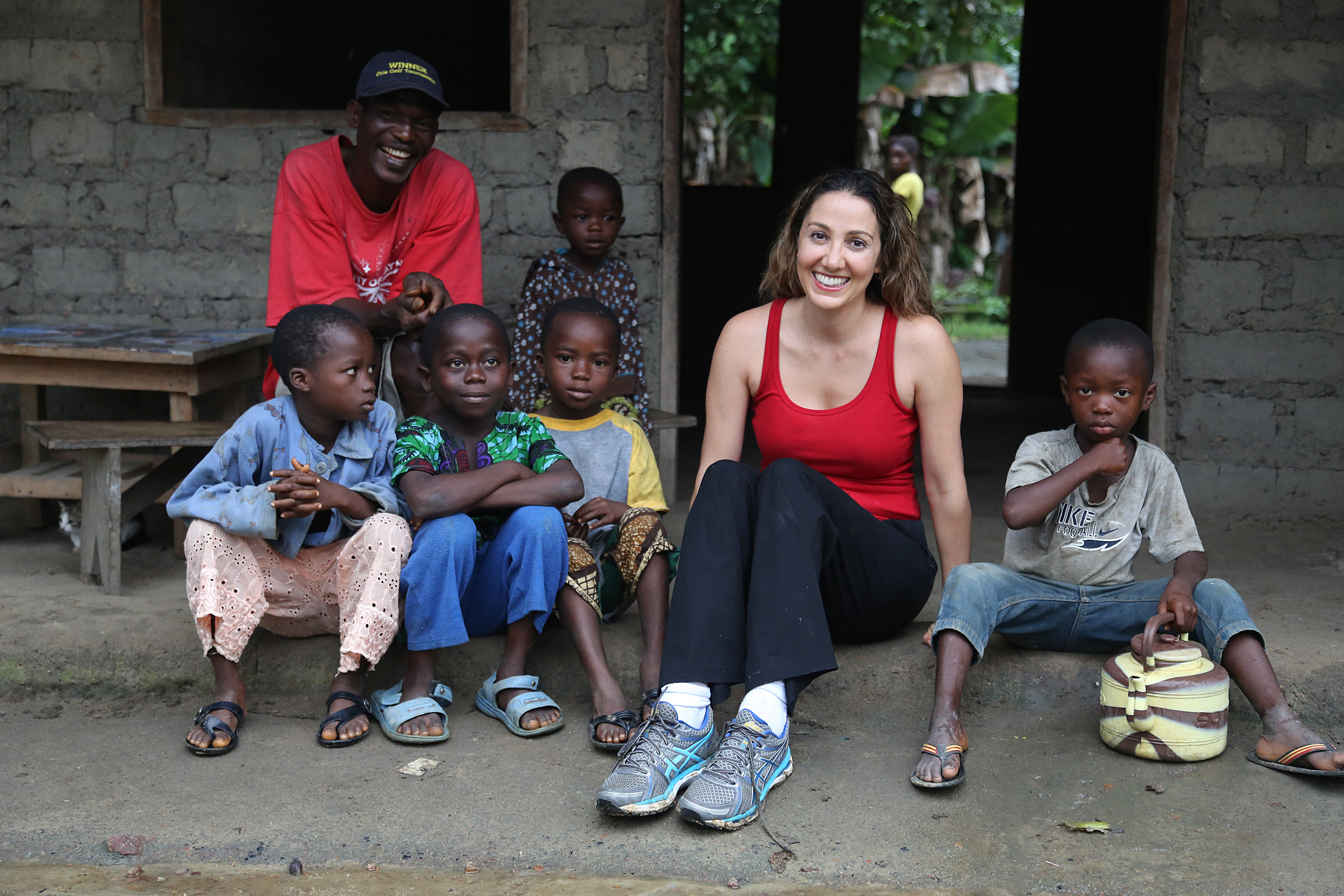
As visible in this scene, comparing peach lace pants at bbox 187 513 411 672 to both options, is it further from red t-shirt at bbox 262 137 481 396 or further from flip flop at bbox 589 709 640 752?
red t-shirt at bbox 262 137 481 396

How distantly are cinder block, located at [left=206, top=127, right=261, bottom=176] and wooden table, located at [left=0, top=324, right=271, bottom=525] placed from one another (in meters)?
0.67

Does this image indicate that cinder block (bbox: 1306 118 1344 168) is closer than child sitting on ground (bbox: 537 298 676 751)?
No

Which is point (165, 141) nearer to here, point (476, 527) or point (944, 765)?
point (476, 527)

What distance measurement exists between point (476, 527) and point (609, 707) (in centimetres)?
53

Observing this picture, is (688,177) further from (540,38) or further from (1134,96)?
(540,38)

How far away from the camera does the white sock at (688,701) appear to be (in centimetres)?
242

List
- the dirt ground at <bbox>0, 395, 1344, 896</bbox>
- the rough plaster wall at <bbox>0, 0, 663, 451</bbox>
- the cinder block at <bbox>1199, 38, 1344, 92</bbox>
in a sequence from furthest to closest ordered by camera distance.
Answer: the rough plaster wall at <bbox>0, 0, 663, 451</bbox> → the cinder block at <bbox>1199, 38, 1344, 92</bbox> → the dirt ground at <bbox>0, 395, 1344, 896</bbox>

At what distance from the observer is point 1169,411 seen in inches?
171

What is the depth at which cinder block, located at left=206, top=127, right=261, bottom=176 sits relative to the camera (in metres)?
4.43

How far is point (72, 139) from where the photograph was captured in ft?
14.6

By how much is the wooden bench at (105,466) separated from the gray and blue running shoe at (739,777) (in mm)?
1843

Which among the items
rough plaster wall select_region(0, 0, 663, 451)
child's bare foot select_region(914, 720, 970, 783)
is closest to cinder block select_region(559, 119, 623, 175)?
rough plaster wall select_region(0, 0, 663, 451)

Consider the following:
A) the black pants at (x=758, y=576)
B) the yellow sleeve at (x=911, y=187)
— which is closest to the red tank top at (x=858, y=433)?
the black pants at (x=758, y=576)

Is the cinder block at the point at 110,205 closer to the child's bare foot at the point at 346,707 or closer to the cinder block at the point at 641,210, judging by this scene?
the cinder block at the point at 641,210
